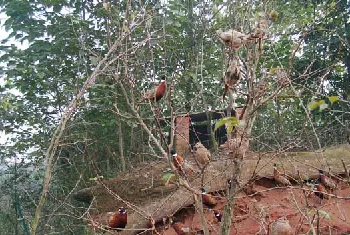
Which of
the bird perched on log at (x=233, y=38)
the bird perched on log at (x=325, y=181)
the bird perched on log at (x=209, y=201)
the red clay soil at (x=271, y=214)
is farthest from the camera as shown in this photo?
the bird perched on log at (x=325, y=181)

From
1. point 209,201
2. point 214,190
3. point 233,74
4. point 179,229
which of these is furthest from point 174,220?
point 233,74

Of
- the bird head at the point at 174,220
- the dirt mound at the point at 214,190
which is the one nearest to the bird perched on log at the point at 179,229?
the bird head at the point at 174,220

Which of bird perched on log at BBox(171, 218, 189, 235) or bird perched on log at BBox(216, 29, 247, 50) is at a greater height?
bird perched on log at BBox(216, 29, 247, 50)

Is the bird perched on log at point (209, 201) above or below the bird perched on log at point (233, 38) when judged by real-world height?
below

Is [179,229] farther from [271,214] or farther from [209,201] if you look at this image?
[271,214]

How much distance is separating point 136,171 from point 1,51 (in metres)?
2.30

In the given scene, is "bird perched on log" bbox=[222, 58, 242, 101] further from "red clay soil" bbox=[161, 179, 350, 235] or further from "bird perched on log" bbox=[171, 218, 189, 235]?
"bird perched on log" bbox=[171, 218, 189, 235]

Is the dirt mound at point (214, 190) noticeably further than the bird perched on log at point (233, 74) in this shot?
Yes

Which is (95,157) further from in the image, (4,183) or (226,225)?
(226,225)

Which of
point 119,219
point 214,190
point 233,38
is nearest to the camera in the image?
point 233,38

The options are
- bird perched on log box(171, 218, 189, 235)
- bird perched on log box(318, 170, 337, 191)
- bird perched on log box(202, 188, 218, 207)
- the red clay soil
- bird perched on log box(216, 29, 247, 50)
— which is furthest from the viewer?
bird perched on log box(318, 170, 337, 191)

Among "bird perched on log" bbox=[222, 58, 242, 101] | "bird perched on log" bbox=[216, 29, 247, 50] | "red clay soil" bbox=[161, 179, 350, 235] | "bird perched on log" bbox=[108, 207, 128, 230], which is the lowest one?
"red clay soil" bbox=[161, 179, 350, 235]

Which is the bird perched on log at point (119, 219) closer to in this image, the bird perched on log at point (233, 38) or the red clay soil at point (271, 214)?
the red clay soil at point (271, 214)

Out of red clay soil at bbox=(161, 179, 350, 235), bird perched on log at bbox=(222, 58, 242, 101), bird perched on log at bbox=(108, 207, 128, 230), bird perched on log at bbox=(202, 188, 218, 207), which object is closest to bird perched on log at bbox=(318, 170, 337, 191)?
red clay soil at bbox=(161, 179, 350, 235)
